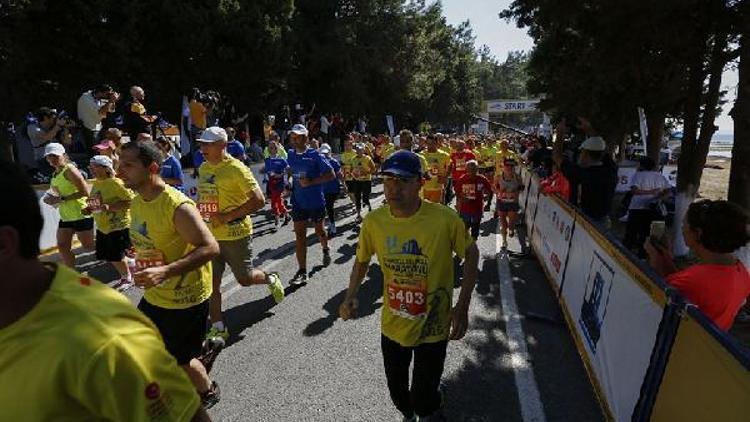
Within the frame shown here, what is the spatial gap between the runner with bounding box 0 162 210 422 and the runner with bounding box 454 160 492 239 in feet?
23.8

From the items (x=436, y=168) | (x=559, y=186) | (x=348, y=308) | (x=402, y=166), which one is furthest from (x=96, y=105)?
(x=402, y=166)

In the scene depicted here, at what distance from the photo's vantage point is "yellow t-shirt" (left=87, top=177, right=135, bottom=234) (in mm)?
6789

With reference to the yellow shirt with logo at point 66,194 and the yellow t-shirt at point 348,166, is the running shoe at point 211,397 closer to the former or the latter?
the yellow shirt with logo at point 66,194

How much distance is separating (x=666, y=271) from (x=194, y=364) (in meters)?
3.31

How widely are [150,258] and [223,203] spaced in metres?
1.83

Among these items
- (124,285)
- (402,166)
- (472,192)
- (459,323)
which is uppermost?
(402,166)

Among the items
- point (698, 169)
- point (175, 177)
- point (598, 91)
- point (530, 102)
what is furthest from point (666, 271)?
point (530, 102)

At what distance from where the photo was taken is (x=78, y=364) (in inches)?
49.4

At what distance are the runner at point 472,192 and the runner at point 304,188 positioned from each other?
7.05ft

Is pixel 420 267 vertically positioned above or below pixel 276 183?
above

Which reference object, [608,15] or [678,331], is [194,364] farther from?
[608,15]

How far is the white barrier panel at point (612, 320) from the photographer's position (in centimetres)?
326

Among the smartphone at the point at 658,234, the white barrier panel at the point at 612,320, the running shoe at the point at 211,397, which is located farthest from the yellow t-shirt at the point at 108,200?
the smartphone at the point at 658,234

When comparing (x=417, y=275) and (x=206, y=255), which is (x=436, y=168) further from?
(x=206, y=255)
